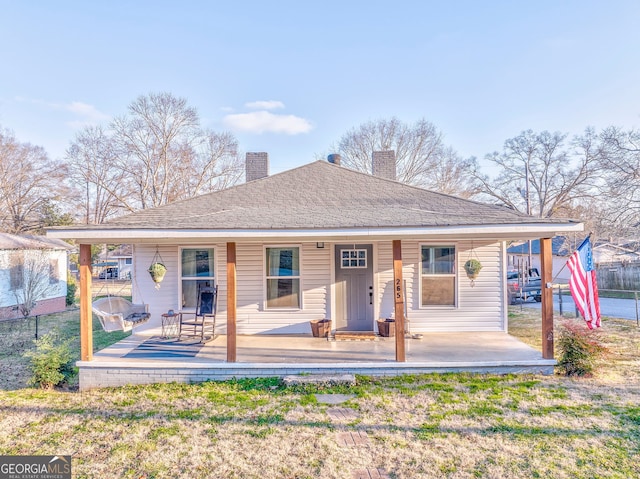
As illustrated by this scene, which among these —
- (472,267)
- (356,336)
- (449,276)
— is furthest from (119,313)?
(472,267)

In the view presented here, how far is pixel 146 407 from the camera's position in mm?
4609

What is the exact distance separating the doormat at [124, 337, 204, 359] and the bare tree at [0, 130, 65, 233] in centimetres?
2313

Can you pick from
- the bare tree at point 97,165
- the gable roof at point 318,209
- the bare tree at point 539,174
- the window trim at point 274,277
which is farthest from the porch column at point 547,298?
the bare tree at point 97,165

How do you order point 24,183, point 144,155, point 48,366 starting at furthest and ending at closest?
point 144,155
point 24,183
point 48,366

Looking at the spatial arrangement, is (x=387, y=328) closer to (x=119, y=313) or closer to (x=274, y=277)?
(x=274, y=277)

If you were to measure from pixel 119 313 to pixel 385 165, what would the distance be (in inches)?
303

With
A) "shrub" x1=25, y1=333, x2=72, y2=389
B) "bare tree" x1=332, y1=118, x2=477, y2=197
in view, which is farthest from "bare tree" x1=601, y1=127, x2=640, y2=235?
"shrub" x1=25, y1=333, x2=72, y2=389

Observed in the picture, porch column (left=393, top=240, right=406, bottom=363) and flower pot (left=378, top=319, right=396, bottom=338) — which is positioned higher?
porch column (left=393, top=240, right=406, bottom=363)

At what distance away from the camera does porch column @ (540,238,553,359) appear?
5.34 metres

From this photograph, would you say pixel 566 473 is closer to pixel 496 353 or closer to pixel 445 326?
pixel 496 353

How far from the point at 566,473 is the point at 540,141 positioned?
28.0 m

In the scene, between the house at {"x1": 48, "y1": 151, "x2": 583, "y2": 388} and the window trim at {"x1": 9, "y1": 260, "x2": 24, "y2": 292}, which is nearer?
the house at {"x1": 48, "y1": 151, "x2": 583, "y2": 388}

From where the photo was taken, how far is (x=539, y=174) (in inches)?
1001

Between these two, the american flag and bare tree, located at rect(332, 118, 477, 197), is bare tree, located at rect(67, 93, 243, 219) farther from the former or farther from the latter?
the american flag
